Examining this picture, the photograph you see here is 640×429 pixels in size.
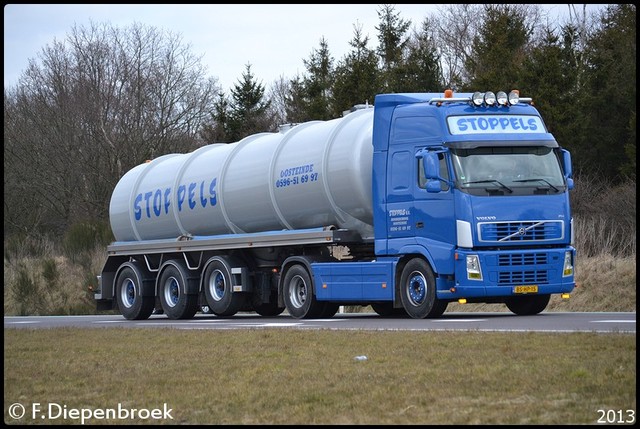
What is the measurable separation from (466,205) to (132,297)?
10.9 metres

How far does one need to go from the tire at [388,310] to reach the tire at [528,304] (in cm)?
271

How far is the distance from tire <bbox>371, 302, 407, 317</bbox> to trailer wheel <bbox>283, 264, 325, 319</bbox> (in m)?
1.55

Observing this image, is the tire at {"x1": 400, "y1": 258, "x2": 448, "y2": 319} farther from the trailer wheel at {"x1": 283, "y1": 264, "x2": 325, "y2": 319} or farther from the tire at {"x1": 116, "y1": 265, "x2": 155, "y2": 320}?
the tire at {"x1": 116, "y1": 265, "x2": 155, "y2": 320}

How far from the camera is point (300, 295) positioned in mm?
23594

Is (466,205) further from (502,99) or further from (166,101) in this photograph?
(166,101)

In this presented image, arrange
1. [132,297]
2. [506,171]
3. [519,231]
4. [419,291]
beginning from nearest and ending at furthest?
[519,231] → [506,171] → [419,291] → [132,297]

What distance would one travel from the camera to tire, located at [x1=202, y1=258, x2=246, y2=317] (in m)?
25.3

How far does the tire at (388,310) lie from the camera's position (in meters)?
24.1

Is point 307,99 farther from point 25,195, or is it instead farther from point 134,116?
point 25,195

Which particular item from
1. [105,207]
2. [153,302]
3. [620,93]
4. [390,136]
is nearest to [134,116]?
[105,207]

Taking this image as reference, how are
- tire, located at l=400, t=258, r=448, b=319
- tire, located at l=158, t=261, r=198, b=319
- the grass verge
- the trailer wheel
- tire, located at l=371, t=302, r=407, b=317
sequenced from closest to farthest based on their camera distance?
the grass verge
tire, located at l=400, t=258, r=448, b=319
the trailer wheel
tire, located at l=371, t=302, r=407, b=317
tire, located at l=158, t=261, r=198, b=319

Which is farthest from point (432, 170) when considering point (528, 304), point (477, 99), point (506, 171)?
point (528, 304)

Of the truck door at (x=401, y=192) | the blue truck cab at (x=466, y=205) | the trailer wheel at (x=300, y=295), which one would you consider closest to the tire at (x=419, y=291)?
the blue truck cab at (x=466, y=205)

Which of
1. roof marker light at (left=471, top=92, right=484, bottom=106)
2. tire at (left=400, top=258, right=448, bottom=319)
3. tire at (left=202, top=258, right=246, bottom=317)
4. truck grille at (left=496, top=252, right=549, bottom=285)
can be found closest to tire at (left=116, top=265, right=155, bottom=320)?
tire at (left=202, top=258, right=246, bottom=317)
